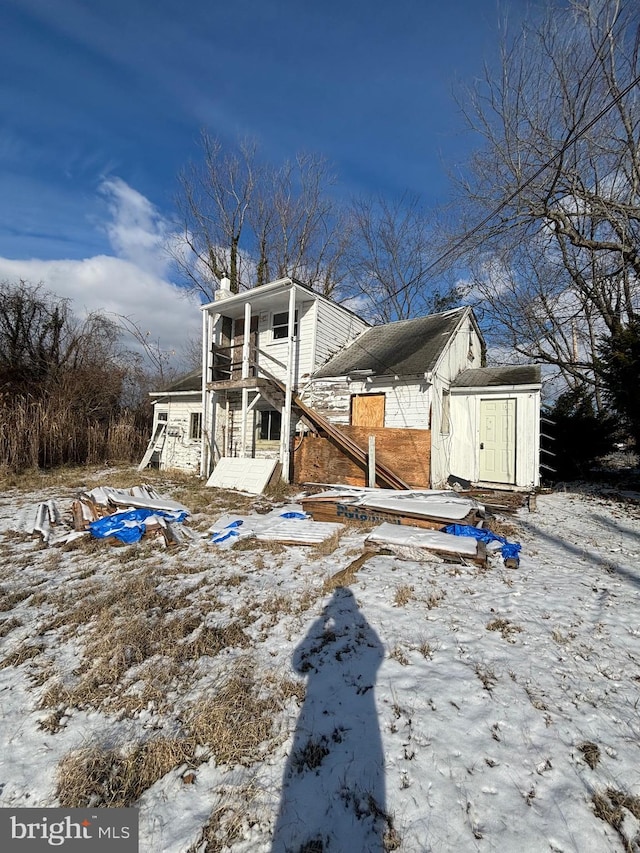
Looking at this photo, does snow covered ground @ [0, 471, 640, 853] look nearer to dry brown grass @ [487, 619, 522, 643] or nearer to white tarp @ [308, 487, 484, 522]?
dry brown grass @ [487, 619, 522, 643]

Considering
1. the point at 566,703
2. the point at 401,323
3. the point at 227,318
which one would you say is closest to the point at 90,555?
the point at 566,703

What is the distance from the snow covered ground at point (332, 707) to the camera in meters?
1.63

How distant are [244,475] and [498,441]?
25.0ft

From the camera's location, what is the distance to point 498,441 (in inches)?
435

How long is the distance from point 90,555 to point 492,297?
22.1 m

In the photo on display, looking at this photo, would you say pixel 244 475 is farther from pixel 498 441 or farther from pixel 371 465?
pixel 498 441

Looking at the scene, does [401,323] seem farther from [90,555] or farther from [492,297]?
[90,555]

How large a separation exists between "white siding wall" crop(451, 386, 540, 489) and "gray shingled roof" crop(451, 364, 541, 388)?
18 centimetres

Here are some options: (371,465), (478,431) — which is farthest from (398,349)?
(371,465)

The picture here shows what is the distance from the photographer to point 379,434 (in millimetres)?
10211

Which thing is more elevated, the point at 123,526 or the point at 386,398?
the point at 386,398

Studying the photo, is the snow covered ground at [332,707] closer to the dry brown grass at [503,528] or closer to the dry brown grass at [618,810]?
the dry brown grass at [618,810]

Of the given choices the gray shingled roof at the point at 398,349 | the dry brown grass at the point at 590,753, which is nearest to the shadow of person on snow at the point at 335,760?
the dry brown grass at the point at 590,753

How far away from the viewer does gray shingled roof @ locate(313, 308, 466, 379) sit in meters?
10.8
